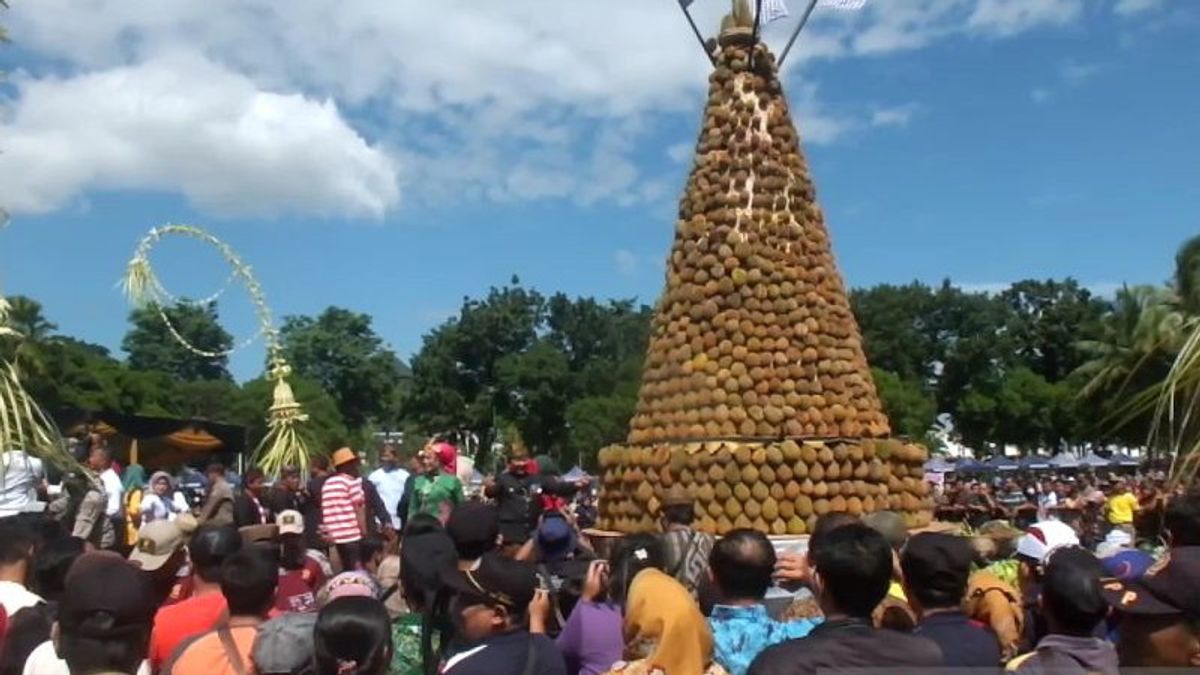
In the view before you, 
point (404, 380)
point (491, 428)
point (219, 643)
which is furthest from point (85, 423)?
point (404, 380)

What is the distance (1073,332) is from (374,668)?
6795cm

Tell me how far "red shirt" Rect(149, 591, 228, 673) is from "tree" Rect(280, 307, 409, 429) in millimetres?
78121

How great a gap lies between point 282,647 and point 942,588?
2183mm

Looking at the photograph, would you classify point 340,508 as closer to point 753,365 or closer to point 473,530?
point 753,365

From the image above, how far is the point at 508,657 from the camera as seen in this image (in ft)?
13.4

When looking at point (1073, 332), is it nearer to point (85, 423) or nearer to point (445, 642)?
point (85, 423)

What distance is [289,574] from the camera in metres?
6.92

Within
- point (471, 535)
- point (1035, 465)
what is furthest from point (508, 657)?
point (1035, 465)

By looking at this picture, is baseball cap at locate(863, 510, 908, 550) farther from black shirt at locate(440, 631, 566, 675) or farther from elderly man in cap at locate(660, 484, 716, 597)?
black shirt at locate(440, 631, 566, 675)

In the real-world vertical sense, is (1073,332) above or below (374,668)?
above

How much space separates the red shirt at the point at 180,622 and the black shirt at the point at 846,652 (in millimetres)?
2281

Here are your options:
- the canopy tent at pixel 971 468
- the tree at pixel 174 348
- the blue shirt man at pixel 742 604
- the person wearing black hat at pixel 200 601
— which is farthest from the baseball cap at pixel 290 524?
the tree at pixel 174 348

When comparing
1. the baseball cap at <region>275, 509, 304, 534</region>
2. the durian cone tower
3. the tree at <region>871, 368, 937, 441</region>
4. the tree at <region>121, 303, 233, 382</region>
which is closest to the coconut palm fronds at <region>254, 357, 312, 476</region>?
the durian cone tower

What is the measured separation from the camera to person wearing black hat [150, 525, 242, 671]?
441cm
